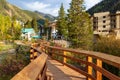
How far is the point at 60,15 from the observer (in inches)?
4026

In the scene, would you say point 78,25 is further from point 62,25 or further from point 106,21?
point 106,21

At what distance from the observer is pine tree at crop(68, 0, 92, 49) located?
2707 inches

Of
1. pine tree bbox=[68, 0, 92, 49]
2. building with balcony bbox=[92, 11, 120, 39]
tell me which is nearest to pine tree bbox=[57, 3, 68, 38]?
building with balcony bbox=[92, 11, 120, 39]

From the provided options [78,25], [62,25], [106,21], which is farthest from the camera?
[106,21]

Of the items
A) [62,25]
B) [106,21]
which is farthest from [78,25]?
[106,21]

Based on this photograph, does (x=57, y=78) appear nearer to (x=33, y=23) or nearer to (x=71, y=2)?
(x=71, y=2)

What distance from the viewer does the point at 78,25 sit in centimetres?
7056

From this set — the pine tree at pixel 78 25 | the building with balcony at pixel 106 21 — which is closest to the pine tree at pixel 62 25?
the building with balcony at pixel 106 21

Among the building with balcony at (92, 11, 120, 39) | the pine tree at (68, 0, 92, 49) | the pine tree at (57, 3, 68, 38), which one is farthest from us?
the building with balcony at (92, 11, 120, 39)

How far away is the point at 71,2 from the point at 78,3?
61.4 inches

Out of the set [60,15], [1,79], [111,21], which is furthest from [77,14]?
[1,79]

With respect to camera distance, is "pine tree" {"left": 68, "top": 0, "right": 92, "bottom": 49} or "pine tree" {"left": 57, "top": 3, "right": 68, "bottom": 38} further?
"pine tree" {"left": 57, "top": 3, "right": 68, "bottom": 38}

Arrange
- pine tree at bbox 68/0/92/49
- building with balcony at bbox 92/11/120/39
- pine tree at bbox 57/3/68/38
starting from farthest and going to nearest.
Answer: building with balcony at bbox 92/11/120/39 → pine tree at bbox 57/3/68/38 → pine tree at bbox 68/0/92/49

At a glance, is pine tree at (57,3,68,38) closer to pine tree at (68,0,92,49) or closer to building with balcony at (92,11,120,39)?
building with balcony at (92,11,120,39)
